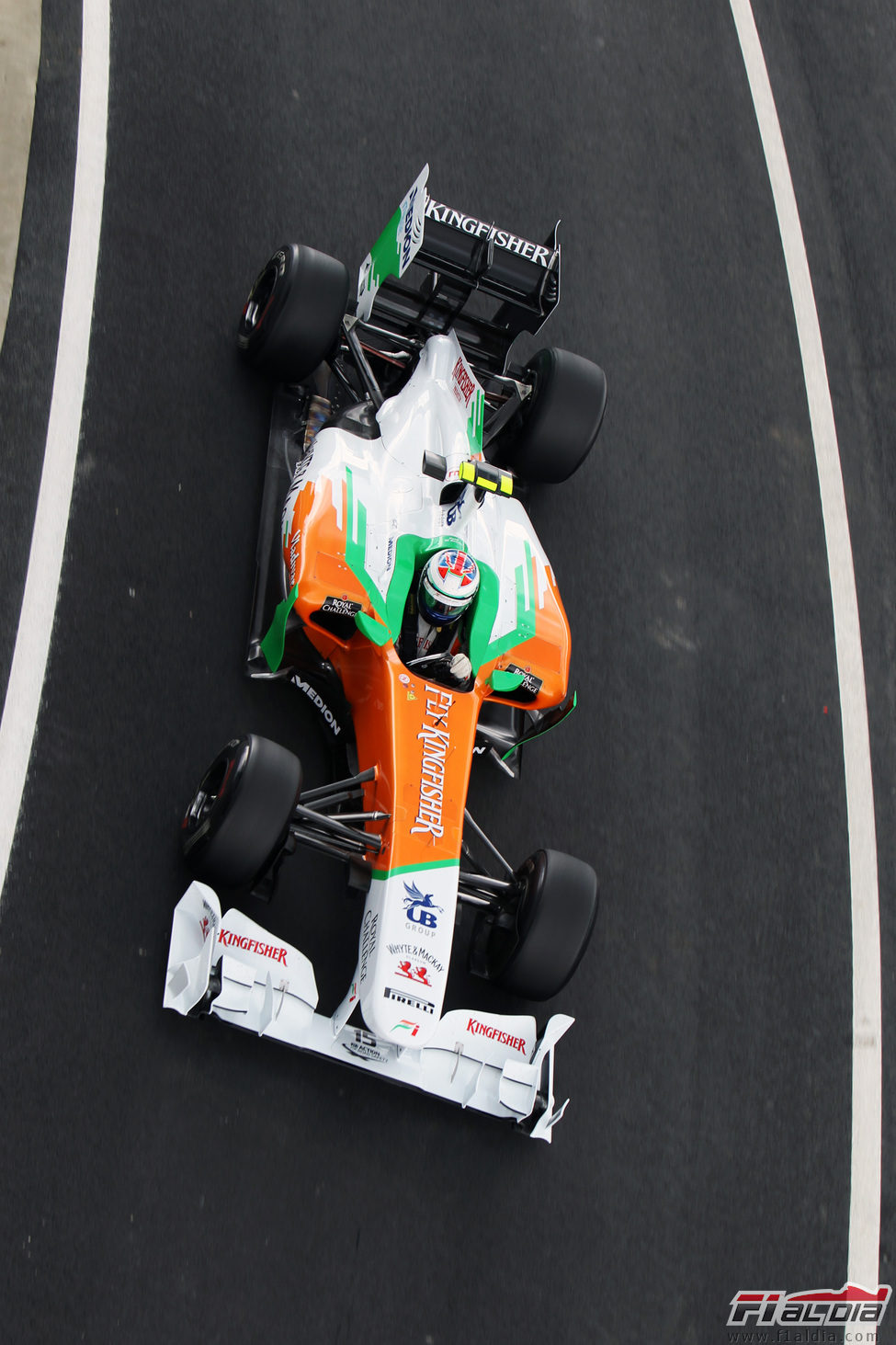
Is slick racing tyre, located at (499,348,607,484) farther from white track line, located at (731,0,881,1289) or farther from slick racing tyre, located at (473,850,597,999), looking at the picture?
slick racing tyre, located at (473,850,597,999)

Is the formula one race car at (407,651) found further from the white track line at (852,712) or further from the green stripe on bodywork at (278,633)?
the white track line at (852,712)

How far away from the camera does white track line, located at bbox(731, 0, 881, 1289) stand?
7457mm

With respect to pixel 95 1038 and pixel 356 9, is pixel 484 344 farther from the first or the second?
pixel 95 1038

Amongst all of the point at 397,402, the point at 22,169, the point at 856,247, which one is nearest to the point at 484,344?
the point at 397,402

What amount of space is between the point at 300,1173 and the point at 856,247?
7600 millimetres

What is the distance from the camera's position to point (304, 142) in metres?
8.74

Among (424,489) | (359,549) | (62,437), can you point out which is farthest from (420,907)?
(62,437)

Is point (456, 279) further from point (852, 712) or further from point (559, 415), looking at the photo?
point (852, 712)

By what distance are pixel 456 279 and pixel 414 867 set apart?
3.37 m

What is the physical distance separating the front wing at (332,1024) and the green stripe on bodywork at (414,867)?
51 cm

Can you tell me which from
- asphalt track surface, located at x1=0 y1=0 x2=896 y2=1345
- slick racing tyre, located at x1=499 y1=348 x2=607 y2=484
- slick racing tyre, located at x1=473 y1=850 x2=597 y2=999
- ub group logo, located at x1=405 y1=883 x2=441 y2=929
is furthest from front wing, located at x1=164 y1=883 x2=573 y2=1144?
slick racing tyre, located at x1=499 y1=348 x2=607 y2=484

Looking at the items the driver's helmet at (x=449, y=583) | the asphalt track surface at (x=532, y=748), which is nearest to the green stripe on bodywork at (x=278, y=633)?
the asphalt track surface at (x=532, y=748)

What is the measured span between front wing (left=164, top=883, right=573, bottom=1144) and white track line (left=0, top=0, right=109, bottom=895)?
0.92m

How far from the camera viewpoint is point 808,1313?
7160 mm
